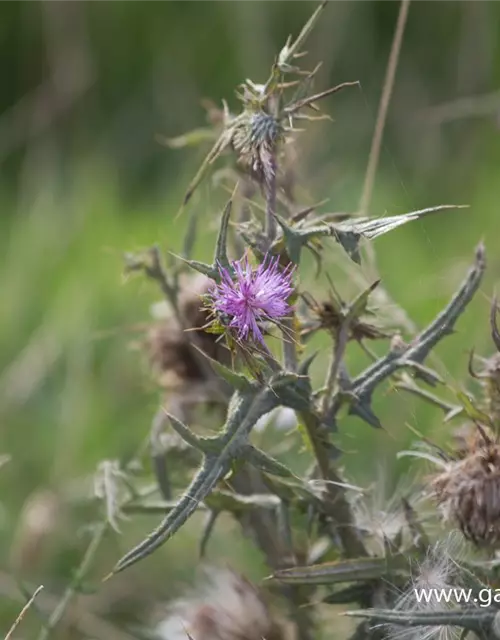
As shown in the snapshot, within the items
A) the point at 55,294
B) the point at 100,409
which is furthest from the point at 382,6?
the point at 100,409

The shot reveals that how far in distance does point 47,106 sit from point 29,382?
90 centimetres

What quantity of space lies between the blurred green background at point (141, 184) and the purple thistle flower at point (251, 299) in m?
0.21

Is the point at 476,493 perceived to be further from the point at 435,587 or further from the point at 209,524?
the point at 209,524

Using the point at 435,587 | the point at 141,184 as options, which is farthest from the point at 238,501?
the point at 141,184

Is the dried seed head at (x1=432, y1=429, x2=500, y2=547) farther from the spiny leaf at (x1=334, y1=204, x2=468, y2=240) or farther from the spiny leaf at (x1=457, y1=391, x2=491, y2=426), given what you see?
the spiny leaf at (x1=334, y1=204, x2=468, y2=240)

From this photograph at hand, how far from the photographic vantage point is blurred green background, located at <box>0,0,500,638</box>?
95 cm

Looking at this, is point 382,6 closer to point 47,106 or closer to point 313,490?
point 47,106

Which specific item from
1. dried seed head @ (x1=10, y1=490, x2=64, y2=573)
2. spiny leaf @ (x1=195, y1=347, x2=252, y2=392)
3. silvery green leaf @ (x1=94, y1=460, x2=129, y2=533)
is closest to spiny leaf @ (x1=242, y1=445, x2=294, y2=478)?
spiny leaf @ (x1=195, y1=347, x2=252, y2=392)

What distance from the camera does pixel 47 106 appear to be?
1.92m

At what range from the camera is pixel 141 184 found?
6.03 ft

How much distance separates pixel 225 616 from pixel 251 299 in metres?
0.28

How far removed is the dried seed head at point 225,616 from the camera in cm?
63

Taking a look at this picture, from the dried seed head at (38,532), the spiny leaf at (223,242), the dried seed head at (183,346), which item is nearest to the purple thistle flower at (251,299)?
the spiny leaf at (223,242)

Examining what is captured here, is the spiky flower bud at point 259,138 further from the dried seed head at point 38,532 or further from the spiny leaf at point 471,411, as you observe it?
the dried seed head at point 38,532
